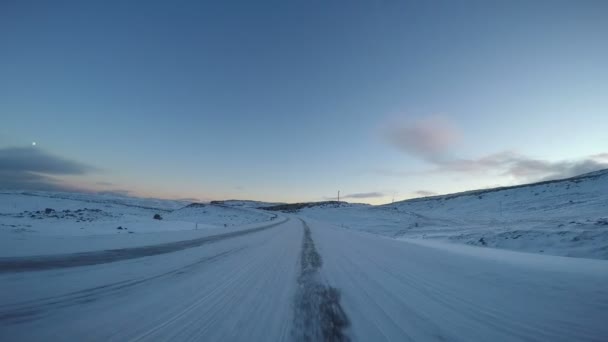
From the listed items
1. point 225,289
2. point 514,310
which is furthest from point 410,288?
point 225,289

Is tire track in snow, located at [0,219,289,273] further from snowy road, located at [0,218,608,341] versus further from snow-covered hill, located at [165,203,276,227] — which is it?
snow-covered hill, located at [165,203,276,227]

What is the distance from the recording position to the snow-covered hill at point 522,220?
7127 mm

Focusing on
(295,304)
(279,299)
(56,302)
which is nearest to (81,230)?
(56,302)

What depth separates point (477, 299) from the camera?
2.78 meters

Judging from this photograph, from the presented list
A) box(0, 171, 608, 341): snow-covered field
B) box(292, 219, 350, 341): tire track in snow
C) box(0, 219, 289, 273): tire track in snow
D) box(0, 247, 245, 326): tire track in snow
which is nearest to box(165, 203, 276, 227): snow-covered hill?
box(0, 219, 289, 273): tire track in snow

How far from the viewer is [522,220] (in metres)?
20.1

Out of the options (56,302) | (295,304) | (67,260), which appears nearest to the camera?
(56,302)

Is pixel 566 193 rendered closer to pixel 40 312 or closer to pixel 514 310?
pixel 514 310

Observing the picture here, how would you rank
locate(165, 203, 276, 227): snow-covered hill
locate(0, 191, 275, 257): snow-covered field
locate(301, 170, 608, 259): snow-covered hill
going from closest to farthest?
locate(0, 191, 275, 257): snow-covered field, locate(301, 170, 608, 259): snow-covered hill, locate(165, 203, 276, 227): snow-covered hill

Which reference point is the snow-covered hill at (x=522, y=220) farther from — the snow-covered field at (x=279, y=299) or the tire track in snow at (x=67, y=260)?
the tire track in snow at (x=67, y=260)

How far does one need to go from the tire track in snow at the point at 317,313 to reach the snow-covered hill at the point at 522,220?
6.63m

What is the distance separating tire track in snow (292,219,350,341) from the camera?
6.12 feet

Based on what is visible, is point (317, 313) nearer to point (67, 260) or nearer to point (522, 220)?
point (67, 260)

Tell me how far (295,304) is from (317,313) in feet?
0.93
